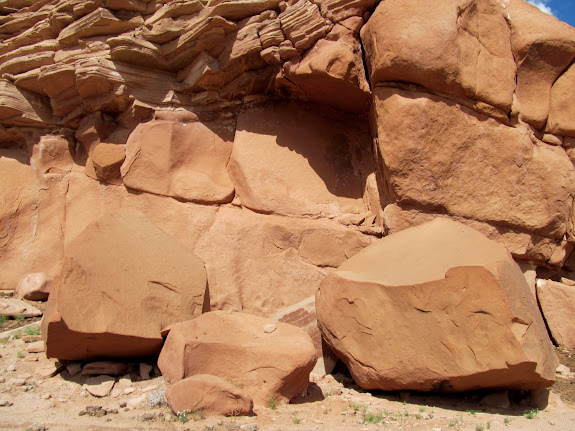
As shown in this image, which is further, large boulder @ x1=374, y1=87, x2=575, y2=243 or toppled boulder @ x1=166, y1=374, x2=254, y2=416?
large boulder @ x1=374, y1=87, x2=575, y2=243

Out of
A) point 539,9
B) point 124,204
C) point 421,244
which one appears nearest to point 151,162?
point 124,204

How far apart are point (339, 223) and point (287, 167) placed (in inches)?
33.3

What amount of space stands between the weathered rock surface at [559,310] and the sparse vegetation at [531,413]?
1340 mm

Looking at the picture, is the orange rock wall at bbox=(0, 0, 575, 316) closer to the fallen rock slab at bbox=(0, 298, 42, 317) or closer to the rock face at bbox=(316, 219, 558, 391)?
the fallen rock slab at bbox=(0, 298, 42, 317)

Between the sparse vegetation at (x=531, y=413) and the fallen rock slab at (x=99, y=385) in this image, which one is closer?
the sparse vegetation at (x=531, y=413)

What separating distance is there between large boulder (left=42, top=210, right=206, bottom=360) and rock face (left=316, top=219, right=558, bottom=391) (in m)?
1.21

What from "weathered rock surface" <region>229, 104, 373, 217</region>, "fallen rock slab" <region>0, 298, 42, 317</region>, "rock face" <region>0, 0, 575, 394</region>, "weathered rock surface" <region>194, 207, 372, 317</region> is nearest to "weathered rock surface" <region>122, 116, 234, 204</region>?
"rock face" <region>0, 0, 575, 394</region>

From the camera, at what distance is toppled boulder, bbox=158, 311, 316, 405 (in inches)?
141

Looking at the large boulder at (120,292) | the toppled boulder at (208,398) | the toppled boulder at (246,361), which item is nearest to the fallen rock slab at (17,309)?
the large boulder at (120,292)

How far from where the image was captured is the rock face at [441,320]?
3373 mm

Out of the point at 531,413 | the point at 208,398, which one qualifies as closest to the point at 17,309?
the point at 208,398

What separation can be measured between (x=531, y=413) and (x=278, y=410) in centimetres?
167

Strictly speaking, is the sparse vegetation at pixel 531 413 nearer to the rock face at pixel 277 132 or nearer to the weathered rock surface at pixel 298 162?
the rock face at pixel 277 132

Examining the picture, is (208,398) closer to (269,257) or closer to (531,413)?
(531,413)
